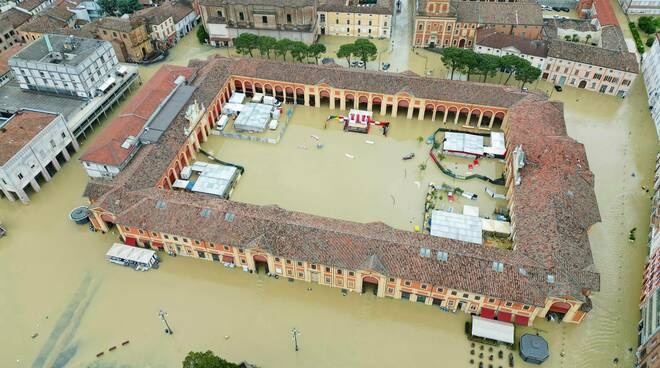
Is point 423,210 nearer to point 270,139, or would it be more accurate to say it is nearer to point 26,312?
point 270,139

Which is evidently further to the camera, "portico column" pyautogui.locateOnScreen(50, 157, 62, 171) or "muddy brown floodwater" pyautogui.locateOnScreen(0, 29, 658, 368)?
"portico column" pyautogui.locateOnScreen(50, 157, 62, 171)

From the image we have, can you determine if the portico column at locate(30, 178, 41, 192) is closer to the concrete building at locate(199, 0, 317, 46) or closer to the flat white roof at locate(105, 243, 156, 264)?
the flat white roof at locate(105, 243, 156, 264)

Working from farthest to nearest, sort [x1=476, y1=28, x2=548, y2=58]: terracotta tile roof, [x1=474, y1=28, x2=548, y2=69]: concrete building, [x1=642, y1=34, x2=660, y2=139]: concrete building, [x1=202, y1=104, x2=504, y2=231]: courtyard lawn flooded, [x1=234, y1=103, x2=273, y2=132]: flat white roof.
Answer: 1. [x1=476, y1=28, x2=548, y2=58]: terracotta tile roof
2. [x1=474, y1=28, x2=548, y2=69]: concrete building
3. [x1=642, y1=34, x2=660, y2=139]: concrete building
4. [x1=234, y1=103, x2=273, y2=132]: flat white roof
5. [x1=202, y1=104, x2=504, y2=231]: courtyard lawn flooded

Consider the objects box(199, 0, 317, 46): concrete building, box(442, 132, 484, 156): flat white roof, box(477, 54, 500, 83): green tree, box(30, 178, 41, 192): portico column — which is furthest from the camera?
box(199, 0, 317, 46): concrete building

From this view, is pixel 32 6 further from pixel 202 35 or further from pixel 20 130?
pixel 20 130

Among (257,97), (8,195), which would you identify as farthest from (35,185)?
(257,97)

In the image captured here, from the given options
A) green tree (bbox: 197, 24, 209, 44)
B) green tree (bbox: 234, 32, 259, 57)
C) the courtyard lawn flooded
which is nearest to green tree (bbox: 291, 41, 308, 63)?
green tree (bbox: 234, 32, 259, 57)
